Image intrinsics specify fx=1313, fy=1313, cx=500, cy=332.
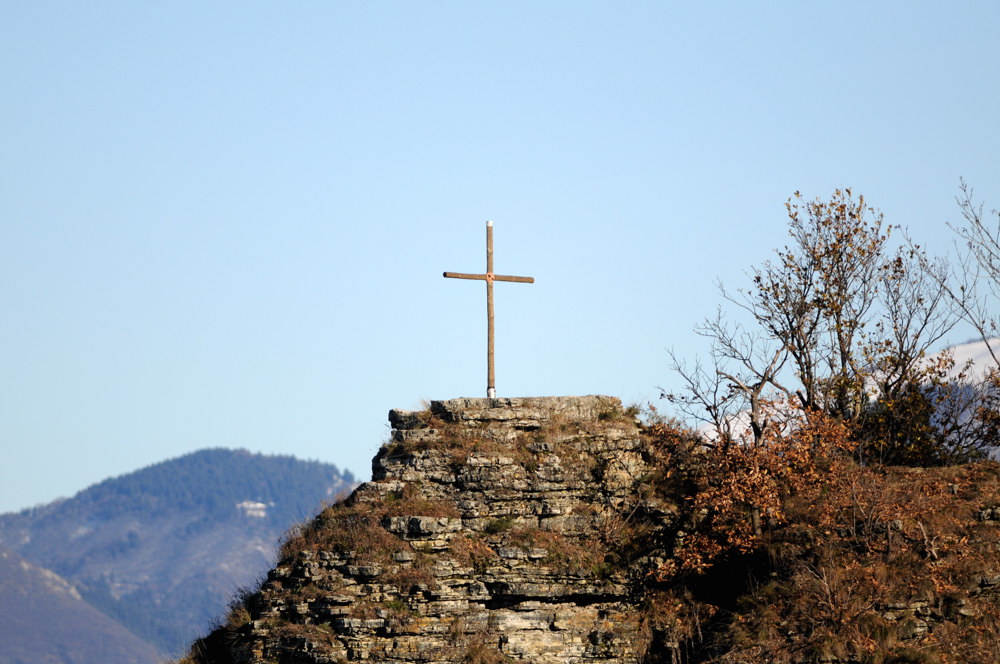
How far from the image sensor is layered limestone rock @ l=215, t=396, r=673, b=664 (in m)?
29.2

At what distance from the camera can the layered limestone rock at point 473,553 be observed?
2922 centimetres

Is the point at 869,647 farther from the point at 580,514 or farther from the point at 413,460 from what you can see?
the point at 413,460

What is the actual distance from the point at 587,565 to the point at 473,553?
109 inches

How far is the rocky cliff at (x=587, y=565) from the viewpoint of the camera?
95.2ft

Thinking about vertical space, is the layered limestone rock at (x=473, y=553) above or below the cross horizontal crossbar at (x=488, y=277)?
→ below

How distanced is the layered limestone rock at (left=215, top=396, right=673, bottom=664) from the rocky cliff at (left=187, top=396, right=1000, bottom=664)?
0.12 ft

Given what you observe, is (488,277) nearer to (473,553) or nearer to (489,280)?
(489,280)

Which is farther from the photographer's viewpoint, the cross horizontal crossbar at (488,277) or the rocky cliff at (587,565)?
the cross horizontal crossbar at (488,277)

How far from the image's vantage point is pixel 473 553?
30.4m

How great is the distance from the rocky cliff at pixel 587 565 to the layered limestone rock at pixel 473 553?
37mm

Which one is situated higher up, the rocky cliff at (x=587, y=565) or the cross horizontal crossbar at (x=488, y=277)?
the cross horizontal crossbar at (x=488, y=277)

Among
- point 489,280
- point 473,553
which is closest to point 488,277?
point 489,280

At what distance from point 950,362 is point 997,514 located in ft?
23.1

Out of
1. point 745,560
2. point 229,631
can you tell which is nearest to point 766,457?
point 745,560
